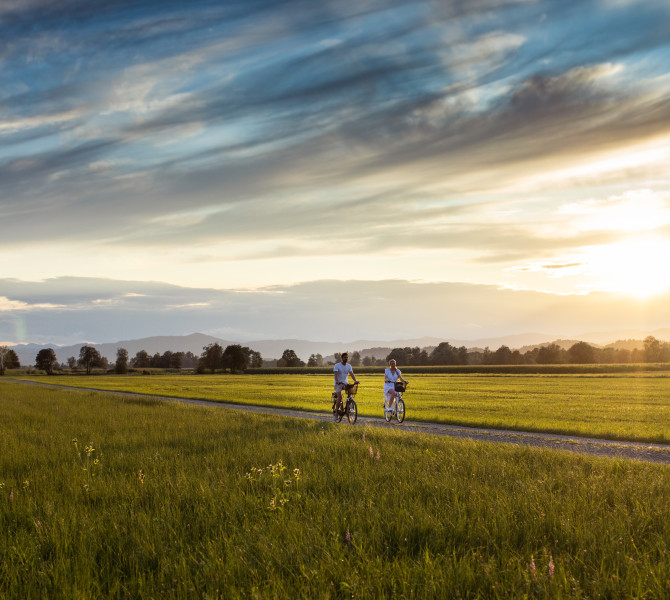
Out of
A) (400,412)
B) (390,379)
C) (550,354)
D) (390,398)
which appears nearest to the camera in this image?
(400,412)

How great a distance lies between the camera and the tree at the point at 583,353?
141 metres

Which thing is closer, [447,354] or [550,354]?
[550,354]

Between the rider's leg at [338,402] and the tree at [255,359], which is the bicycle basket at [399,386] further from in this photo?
the tree at [255,359]

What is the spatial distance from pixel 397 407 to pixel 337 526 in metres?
15.9

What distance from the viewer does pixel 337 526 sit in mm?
6664

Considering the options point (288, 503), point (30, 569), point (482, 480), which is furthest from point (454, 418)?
point (30, 569)

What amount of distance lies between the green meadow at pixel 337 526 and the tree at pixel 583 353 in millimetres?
144507

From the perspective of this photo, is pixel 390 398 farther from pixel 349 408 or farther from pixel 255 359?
pixel 255 359

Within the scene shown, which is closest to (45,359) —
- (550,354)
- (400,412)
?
(550,354)

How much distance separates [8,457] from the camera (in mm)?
12336

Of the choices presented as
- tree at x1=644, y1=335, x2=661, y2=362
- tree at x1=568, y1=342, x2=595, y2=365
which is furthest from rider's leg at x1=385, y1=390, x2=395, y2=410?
tree at x1=644, y1=335, x2=661, y2=362

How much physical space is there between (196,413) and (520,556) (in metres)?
19.8

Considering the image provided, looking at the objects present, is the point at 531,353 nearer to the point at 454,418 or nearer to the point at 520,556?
the point at 454,418

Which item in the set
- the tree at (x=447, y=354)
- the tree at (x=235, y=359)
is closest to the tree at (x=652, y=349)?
the tree at (x=447, y=354)
